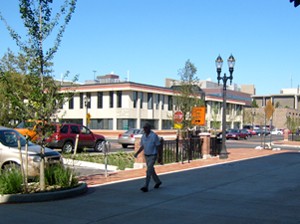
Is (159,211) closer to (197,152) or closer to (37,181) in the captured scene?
(37,181)

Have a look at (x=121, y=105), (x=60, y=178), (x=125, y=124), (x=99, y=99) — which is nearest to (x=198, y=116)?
(x=60, y=178)

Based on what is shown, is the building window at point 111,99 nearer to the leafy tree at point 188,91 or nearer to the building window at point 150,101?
the building window at point 150,101

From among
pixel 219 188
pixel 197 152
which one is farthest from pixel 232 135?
pixel 219 188

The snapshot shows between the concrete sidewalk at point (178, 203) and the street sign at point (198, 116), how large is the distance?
1057 centimetres

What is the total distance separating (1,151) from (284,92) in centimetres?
16603

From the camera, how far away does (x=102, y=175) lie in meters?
14.7

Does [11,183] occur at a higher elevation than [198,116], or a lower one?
lower

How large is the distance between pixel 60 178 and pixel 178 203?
10.4 ft

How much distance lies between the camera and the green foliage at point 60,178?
10.7m

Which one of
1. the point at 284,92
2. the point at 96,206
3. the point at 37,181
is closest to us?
the point at 96,206

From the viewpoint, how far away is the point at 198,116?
2497 cm

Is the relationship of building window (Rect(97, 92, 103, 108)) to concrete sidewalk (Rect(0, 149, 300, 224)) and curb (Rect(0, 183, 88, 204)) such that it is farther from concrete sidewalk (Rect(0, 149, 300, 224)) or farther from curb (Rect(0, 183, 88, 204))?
curb (Rect(0, 183, 88, 204))

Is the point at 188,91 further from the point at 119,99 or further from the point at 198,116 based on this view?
the point at 119,99

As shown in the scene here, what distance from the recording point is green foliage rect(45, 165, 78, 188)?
10.7 meters
